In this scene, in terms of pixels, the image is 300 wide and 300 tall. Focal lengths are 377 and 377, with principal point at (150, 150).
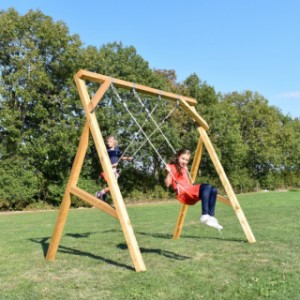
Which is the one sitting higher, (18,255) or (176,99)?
(176,99)

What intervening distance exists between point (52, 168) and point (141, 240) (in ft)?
67.8

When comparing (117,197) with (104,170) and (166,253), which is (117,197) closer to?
(104,170)

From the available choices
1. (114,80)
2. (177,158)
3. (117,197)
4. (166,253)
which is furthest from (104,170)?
(166,253)

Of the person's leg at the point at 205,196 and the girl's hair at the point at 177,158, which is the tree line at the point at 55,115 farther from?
the person's leg at the point at 205,196

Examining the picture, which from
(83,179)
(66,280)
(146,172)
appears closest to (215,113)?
(146,172)

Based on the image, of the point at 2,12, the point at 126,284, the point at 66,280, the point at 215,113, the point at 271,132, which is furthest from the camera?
the point at 271,132

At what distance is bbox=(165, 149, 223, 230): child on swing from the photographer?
20.2 feet

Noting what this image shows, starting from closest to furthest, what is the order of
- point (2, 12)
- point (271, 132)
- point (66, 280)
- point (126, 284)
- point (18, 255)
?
point (126, 284) < point (66, 280) < point (18, 255) < point (2, 12) < point (271, 132)

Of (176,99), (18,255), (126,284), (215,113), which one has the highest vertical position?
(215,113)

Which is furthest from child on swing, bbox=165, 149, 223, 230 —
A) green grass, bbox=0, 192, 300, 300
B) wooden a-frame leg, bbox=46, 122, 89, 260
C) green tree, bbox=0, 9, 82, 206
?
green tree, bbox=0, 9, 82, 206

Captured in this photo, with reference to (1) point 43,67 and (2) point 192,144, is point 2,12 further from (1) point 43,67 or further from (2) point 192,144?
(2) point 192,144

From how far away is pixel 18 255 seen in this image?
742 centimetres

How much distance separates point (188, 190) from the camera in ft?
21.0

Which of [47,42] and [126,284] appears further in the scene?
[47,42]
